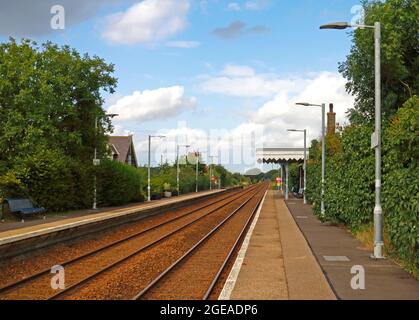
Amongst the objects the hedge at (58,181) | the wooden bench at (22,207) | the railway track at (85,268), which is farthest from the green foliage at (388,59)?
the wooden bench at (22,207)

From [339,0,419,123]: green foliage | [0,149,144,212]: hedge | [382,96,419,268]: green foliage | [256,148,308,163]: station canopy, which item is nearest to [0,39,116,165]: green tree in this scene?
[0,149,144,212]: hedge

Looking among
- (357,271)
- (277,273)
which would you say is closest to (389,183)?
(357,271)

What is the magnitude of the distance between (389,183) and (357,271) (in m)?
2.91

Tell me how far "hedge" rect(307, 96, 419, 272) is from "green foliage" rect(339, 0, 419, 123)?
263 inches

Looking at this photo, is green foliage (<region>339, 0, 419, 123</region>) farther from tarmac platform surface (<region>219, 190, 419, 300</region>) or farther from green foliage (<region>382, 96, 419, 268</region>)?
green foliage (<region>382, 96, 419, 268</region>)

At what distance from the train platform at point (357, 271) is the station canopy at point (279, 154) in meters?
40.6

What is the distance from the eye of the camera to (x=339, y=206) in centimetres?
2311

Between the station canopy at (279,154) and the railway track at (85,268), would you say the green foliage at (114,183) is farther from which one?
the station canopy at (279,154)

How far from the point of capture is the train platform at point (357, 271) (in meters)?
9.87

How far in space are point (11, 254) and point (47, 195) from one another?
52.8 feet

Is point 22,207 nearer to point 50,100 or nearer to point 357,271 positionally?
point 50,100

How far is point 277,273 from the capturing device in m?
12.8
